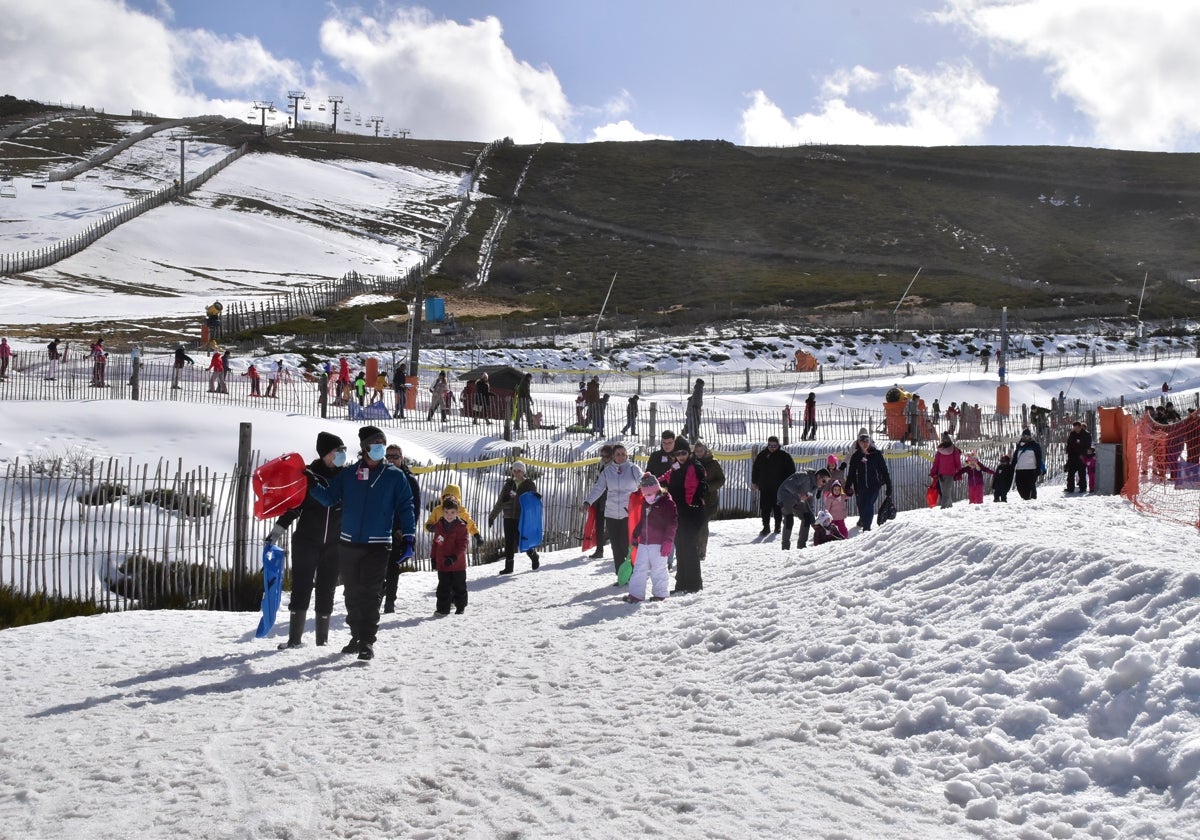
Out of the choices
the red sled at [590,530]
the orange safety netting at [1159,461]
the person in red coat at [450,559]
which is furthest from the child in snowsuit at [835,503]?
the person in red coat at [450,559]

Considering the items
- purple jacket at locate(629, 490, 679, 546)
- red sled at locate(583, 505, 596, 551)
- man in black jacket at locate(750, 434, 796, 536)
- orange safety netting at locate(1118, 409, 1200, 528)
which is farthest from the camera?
orange safety netting at locate(1118, 409, 1200, 528)

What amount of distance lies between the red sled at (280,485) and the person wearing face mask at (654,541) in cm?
346

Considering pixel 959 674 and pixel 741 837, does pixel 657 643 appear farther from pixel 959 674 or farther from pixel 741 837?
pixel 741 837

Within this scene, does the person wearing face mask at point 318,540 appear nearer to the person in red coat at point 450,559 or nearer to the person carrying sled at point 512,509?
the person in red coat at point 450,559

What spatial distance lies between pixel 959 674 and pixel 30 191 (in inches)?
3373

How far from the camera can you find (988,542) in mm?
7969

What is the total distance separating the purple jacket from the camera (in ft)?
34.5

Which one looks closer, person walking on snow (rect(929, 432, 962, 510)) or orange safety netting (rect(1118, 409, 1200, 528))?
orange safety netting (rect(1118, 409, 1200, 528))

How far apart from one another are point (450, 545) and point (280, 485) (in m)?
2.49

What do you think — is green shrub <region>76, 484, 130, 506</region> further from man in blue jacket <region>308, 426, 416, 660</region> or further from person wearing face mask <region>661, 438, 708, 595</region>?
person wearing face mask <region>661, 438, 708, 595</region>

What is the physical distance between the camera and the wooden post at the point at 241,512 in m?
11.6

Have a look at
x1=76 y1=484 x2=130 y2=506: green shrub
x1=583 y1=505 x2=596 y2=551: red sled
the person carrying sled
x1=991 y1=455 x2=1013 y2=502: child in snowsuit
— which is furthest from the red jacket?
x1=991 y1=455 x2=1013 y2=502: child in snowsuit

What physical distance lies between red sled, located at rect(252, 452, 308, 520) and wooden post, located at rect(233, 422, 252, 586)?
11.8ft

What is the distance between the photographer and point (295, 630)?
27.8ft
